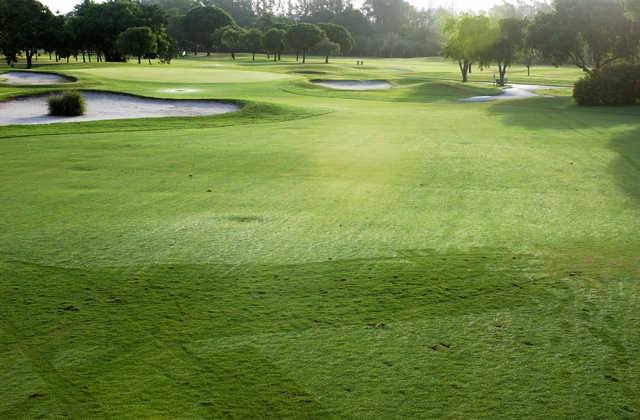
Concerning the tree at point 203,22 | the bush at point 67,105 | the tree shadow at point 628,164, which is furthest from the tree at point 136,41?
the tree shadow at point 628,164

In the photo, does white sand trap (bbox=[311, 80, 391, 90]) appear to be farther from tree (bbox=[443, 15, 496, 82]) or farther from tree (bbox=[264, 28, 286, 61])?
tree (bbox=[264, 28, 286, 61])

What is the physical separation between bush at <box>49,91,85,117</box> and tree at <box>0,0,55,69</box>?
43999 mm

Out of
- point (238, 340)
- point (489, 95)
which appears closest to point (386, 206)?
point (238, 340)

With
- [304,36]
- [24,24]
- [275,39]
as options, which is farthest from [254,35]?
[24,24]

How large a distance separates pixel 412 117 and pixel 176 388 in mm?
18238

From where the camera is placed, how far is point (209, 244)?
6594 millimetres

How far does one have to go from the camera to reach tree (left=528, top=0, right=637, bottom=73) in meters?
35.6

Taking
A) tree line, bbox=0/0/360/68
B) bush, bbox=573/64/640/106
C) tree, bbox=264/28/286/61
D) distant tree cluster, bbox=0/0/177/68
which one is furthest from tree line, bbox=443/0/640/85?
tree, bbox=264/28/286/61

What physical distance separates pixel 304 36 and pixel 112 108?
79.0 m

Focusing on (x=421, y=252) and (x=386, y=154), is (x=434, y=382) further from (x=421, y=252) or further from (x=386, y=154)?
(x=386, y=154)

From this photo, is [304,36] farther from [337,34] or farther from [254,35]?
[337,34]

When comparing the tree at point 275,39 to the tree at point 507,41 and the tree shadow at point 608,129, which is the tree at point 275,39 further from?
the tree shadow at point 608,129

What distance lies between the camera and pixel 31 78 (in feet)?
127

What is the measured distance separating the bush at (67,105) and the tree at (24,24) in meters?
44.0
